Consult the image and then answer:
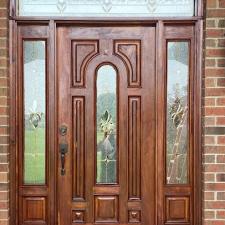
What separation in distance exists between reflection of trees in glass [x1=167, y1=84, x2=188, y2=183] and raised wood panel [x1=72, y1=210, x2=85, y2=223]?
798mm

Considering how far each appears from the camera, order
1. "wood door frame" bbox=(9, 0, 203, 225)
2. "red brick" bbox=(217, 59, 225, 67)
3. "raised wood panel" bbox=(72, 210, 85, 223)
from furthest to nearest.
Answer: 1. "raised wood panel" bbox=(72, 210, 85, 223)
2. "wood door frame" bbox=(9, 0, 203, 225)
3. "red brick" bbox=(217, 59, 225, 67)

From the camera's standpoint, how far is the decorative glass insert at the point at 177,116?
10.8ft

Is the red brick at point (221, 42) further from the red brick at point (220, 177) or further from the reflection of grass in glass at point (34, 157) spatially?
the reflection of grass in glass at point (34, 157)

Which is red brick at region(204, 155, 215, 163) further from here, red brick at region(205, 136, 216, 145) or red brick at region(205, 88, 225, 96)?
red brick at region(205, 88, 225, 96)

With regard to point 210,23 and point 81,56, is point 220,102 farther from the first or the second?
point 81,56

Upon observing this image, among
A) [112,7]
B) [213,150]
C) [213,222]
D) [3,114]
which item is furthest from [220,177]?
[3,114]

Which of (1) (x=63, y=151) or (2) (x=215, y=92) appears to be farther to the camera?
(1) (x=63, y=151)

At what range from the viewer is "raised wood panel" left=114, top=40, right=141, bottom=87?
129 inches

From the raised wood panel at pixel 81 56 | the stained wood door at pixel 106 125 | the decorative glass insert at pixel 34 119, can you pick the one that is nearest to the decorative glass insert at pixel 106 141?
the stained wood door at pixel 106 125

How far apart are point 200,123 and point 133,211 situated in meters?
0.95

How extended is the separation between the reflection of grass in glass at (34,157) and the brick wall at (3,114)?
0.70 ft

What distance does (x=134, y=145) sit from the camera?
3297mm

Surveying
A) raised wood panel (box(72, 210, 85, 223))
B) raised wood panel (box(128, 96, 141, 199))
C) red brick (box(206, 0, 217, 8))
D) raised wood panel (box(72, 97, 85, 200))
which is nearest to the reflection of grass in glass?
raised wood panel (box(72, 97, 85, 200))

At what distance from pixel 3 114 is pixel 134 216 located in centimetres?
140
